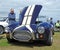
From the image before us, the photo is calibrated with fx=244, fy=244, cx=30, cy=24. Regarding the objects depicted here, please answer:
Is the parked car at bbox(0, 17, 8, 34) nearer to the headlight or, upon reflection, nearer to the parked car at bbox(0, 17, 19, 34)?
the parked car at bbox(0, 17, 19, 34)

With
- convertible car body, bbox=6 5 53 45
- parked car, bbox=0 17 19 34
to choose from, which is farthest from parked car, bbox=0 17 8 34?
convertible car body, bbox=6 5 53 45


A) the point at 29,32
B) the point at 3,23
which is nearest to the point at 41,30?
the point at 29,32

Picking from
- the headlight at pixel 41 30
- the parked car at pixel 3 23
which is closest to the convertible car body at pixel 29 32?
the headlight at pixel 41 30

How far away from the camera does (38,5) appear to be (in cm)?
1221

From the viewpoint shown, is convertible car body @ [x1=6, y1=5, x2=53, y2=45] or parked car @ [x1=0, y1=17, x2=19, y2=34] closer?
convertible car body @ [x1=6, y1=5, x2=53, y2=45]

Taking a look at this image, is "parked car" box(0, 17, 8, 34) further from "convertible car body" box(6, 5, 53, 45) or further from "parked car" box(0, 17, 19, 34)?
"convertible car body" box(6, 5, 53, 45)

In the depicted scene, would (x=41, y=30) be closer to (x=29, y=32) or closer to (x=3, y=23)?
(x=29, y=32)

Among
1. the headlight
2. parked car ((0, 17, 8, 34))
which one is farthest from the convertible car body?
parked car ((0, 17, 8, 34))

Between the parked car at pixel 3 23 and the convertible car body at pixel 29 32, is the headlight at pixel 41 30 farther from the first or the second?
the parked car at pixel 3 23

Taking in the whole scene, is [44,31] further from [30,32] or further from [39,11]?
[39,11]

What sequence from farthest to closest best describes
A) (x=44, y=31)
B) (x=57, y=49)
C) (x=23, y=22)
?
(x=23, y=22), (x=44, y=31), (x=57, y=49)

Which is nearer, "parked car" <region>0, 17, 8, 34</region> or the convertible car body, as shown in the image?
the convertible car body

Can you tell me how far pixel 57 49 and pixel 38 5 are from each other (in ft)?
10.0

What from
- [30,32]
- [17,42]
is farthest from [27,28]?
[17,42]
